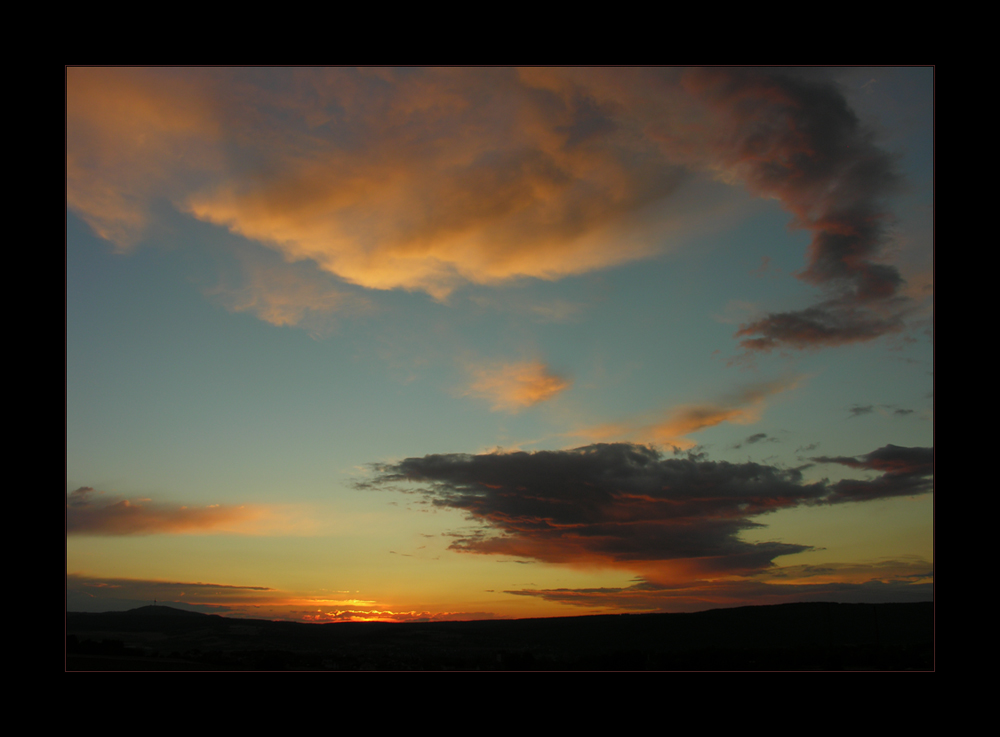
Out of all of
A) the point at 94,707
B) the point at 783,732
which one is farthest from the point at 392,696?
the point at 783,732

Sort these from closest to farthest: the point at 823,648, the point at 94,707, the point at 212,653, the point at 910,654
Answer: the point at 94,707 → the point at 212,653 → the point at 910,654 → the point at 823,648

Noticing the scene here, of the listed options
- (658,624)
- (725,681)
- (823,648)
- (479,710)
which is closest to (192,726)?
(479,710)

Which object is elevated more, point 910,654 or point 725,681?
point 725,681

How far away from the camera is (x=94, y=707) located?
11.0m

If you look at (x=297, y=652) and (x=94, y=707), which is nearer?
(x=94, y=707)

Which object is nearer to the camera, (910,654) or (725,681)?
(725,681)

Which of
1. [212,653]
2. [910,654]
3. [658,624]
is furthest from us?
[658,624]
